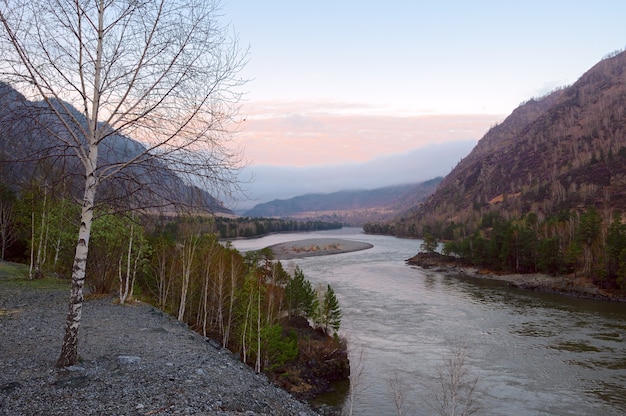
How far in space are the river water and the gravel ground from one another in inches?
503

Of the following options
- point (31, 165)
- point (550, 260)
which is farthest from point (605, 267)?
point (31, 165)

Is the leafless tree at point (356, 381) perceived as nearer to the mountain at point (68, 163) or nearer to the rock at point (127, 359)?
the rock at point (127, 359)

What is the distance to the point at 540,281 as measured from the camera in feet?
243

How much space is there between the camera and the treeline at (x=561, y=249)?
66.4 m

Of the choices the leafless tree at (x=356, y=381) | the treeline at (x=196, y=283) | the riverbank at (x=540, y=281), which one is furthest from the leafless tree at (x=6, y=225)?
the riverbank at (x=540, y=281)

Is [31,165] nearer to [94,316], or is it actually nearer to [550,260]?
[94,316]

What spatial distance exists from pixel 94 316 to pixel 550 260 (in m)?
79.9

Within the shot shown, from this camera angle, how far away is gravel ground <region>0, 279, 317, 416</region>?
9094 mm

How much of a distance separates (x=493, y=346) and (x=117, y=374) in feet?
110

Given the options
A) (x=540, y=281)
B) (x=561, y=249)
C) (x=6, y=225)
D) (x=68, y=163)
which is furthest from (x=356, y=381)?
(x=561, y=249)

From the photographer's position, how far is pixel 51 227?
32.5 meters

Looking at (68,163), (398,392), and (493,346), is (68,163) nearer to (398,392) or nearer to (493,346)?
(398,392)

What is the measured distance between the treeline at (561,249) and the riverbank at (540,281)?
191cm

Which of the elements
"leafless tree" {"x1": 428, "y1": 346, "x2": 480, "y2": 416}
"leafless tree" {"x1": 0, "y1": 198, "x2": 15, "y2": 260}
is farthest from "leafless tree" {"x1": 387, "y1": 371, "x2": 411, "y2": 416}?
"leafless tree" {"x1": 0, "y1": 198, "x2": 15, "y2": 260}
